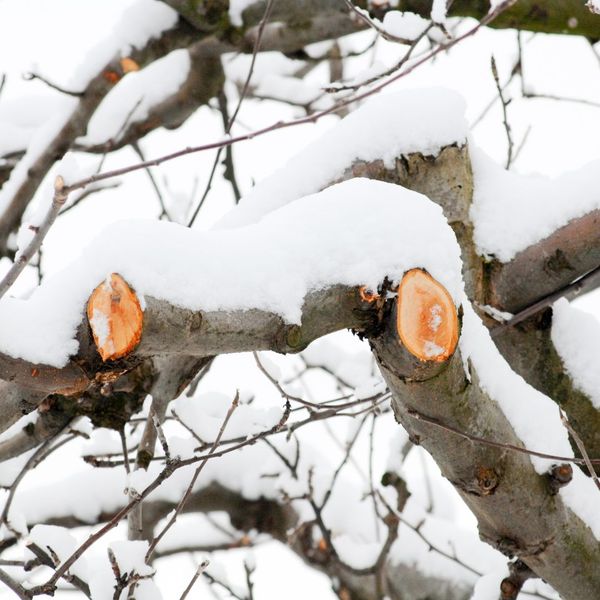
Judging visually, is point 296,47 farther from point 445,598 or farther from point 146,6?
point 445,598

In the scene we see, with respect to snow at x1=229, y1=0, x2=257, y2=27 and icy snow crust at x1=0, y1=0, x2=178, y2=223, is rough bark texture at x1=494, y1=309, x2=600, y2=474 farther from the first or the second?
icy snow crust at x1=0, y1=0, x2=178, y2=223

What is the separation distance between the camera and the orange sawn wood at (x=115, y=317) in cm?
96

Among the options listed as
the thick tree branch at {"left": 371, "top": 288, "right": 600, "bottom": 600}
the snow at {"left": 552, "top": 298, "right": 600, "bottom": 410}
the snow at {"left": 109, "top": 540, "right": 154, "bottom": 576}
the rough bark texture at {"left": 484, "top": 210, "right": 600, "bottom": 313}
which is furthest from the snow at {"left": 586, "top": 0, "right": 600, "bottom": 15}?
the snow at {"left": 109, "top": 540, "right": 154, "bottom": 576}

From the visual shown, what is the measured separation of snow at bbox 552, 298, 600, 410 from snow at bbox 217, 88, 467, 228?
540 mm

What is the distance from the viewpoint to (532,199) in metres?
1.87

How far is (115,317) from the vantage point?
37.9 inches

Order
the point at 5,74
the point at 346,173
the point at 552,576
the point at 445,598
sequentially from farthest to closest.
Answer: the point at 445,598
the point at 5,74
the point at 346,173
the point at 552,576

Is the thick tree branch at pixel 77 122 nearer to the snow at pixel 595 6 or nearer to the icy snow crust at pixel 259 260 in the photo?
the snow at pixel 595 6

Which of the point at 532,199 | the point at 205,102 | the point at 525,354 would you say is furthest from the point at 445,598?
the point at 205,102

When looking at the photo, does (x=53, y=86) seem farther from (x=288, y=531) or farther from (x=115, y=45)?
(x=288, y=531)

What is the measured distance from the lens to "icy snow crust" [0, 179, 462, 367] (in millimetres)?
987

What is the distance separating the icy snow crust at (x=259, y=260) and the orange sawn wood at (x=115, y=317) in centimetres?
2

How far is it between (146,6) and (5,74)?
0.54 meters

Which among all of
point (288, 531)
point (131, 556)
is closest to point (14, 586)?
point (131, 556)
